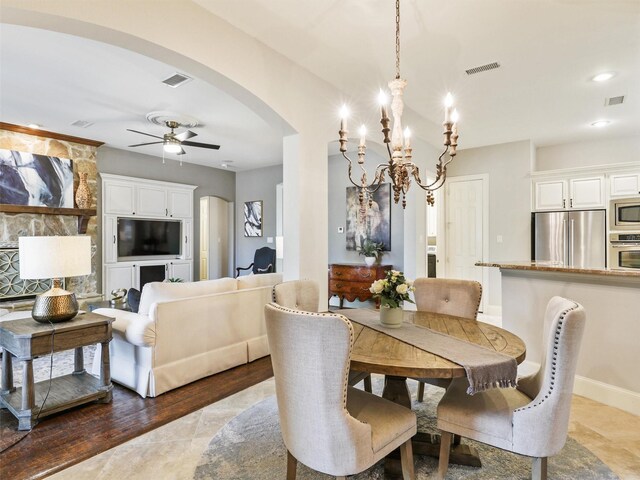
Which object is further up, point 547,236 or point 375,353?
point 547,236

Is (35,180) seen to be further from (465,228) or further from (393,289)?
(465,228)

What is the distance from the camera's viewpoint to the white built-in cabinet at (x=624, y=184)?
16.0 feet

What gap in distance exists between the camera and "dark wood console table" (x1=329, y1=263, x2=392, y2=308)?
5.48 metres

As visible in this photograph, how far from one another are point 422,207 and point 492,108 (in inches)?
66.9

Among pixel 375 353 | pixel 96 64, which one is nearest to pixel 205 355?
pixel 375 353

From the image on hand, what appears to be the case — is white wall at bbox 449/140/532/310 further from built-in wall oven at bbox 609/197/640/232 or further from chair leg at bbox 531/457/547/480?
chair leg at bbox 531/457/547/480

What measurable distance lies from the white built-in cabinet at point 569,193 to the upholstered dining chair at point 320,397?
523 centimetres

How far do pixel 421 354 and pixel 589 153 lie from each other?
5.93 m

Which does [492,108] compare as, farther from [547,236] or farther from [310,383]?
[310,383]

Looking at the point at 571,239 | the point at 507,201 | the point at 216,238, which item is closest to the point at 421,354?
the point at 571,239

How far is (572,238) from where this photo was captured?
5184 millimetres

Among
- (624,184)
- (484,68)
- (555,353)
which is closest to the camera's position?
(555,353)

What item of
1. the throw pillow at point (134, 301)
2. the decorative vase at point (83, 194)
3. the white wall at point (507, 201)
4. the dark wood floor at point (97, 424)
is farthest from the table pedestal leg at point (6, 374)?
the white wall at point (507, 201)

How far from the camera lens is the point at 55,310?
A: 8.19ft
